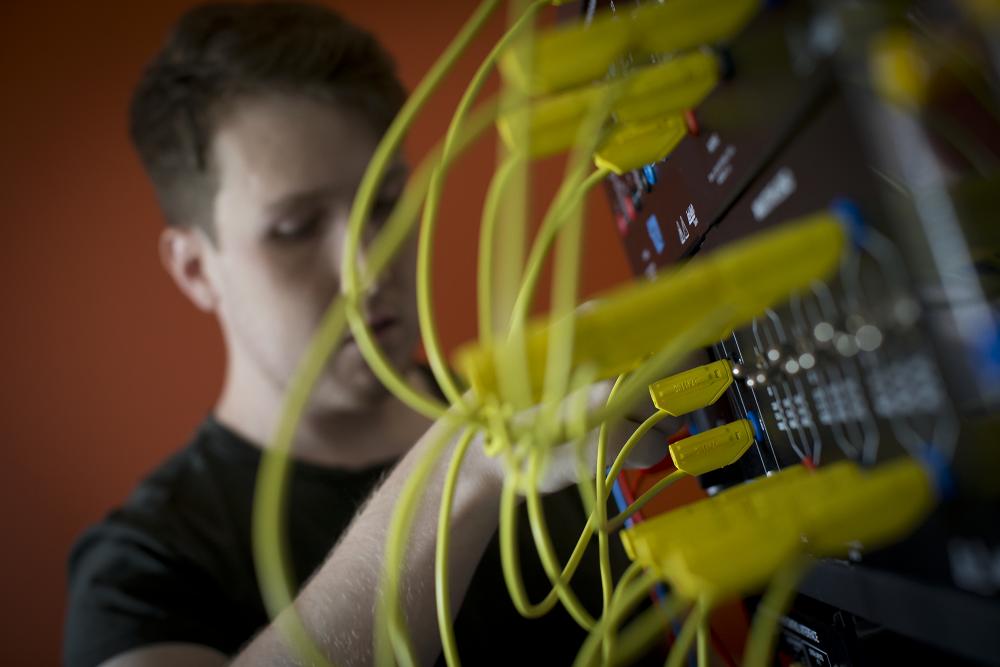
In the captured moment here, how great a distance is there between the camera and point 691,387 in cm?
43

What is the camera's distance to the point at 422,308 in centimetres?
29

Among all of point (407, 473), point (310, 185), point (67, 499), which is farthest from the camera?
point (67, 499)

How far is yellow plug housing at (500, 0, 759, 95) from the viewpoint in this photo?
0.92 feet

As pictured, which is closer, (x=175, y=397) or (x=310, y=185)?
(x=310, y=185)

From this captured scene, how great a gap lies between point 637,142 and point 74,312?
132 cm

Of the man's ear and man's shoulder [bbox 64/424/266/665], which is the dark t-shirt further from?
the man's ear

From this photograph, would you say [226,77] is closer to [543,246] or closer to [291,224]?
[291,224]

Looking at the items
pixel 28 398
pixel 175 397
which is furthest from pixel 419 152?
pixel 28 398

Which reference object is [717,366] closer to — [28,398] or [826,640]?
[826,640]

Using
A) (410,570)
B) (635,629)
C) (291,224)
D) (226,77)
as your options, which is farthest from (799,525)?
(226,77)

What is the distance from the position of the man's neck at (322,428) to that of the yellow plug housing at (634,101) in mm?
845

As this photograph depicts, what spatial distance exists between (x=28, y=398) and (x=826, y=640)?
4.55 feet

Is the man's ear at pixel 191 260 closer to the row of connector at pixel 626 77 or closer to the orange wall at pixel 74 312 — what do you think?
the orange wall at pixel 74 312

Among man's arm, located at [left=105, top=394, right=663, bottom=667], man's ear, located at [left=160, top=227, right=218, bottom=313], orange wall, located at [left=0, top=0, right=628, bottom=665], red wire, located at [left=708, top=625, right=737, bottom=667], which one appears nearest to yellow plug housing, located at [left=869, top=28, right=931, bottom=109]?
man's arm, located at [left=105, top=394, right=663, bottom=667]
